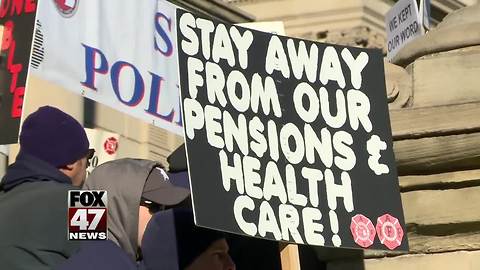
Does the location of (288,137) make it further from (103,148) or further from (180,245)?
(103,148)

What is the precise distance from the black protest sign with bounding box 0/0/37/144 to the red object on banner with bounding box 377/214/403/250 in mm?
1400

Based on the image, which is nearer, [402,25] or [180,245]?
[180,245]

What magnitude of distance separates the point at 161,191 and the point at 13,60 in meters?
1.56

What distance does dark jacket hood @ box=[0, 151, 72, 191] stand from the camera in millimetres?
3850

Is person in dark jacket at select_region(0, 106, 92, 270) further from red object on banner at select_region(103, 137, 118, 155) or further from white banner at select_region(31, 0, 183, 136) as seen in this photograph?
red object on banner at select_region(103, 137, 118, 155)

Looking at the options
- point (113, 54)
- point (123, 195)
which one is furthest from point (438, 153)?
point (113, 54)

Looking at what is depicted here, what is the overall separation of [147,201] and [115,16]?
2461 millimetres

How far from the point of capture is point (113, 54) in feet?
20.2

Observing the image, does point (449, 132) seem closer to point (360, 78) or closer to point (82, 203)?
point (360, 78)

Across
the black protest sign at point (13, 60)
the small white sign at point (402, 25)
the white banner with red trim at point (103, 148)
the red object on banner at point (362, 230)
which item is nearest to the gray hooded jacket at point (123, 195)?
the red object on banner at point (362, 230)

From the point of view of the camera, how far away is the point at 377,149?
4578 mm

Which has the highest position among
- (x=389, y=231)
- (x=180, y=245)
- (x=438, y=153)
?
(x=438, y=153)

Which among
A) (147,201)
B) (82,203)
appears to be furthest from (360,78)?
(82,203)

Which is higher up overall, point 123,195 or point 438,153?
point 438,153
